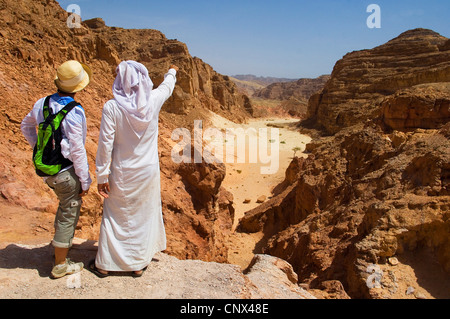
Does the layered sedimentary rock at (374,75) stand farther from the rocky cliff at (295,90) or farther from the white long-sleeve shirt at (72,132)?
the rocky cliff at (295,90)

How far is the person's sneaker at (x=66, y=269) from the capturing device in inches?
95.6

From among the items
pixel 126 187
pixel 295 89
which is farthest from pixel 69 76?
pixel 295 89

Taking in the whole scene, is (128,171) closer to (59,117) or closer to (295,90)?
(59,117)

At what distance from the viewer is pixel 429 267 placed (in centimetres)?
300

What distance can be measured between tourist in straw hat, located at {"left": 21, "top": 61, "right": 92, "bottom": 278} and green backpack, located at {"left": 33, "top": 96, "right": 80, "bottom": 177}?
0.03 feet

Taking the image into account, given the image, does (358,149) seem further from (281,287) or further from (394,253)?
(281,287)

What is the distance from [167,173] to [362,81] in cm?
2795

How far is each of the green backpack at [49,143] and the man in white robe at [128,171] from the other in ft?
0.94

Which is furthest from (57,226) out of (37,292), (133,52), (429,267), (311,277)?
(133,52)

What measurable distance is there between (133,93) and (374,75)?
1194 inches

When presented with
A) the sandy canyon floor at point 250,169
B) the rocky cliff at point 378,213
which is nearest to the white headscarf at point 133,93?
the rocky cliff at point 378,213

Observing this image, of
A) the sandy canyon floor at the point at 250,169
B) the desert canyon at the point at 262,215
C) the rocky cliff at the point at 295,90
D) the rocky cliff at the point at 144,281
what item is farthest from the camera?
the rocky cliff at the point at 295,90

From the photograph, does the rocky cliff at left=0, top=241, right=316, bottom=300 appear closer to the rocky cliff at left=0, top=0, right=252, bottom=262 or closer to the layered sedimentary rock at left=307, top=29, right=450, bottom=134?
the rocky cliff at left=0, top=0, right=252, bottom=262

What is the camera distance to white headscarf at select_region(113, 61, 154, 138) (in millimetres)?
2408
